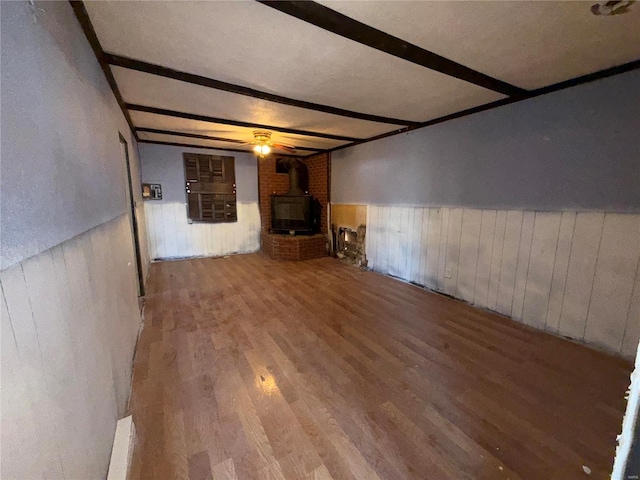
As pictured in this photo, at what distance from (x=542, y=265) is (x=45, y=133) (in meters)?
3.45

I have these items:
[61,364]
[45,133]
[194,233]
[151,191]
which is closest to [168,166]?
[151,191]

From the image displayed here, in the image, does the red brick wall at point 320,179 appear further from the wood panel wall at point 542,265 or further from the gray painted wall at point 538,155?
the wood panel wall at point 542,265

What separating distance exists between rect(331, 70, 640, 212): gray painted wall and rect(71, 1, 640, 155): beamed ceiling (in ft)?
0.54

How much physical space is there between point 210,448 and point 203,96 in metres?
2.71

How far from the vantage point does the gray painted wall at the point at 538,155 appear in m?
1.95

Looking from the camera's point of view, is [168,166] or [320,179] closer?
[168,166]

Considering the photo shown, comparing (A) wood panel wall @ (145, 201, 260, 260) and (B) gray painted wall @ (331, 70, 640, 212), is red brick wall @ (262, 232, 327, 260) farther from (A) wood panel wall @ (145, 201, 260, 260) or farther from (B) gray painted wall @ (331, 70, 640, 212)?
(B) gray painted wall @ (331, 70, 640, 212)

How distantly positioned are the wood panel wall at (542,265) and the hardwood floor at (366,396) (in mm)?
214

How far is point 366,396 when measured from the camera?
1647 millimetres

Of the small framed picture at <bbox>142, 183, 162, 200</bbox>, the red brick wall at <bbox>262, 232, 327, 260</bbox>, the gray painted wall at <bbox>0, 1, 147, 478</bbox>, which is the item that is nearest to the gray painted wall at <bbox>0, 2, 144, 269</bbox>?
the gray painted wall at <bbox>0, 1, 147, 478</bbox>

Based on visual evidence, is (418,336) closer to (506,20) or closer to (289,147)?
(506,20)

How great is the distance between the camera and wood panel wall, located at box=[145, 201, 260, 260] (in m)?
4.84

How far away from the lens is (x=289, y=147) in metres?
4.70

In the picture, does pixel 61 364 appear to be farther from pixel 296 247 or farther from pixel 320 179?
pixel 320 179
